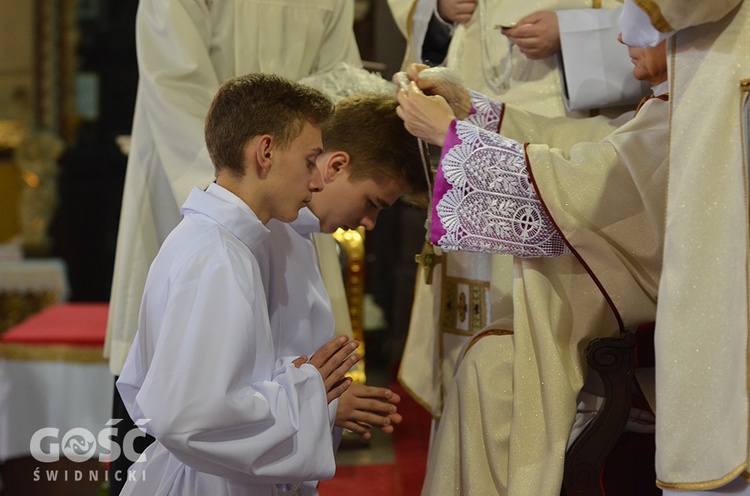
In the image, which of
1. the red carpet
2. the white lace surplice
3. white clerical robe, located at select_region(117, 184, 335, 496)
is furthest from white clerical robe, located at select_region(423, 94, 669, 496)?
the red carpet

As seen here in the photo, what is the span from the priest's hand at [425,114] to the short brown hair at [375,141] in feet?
0.31

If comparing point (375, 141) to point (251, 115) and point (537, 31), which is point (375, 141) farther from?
point (537, 31)

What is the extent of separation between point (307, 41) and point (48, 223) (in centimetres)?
391

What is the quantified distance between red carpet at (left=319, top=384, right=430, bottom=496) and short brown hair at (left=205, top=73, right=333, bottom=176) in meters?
1.96

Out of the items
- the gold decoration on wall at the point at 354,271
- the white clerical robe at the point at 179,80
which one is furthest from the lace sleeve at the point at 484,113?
the gold decoration on wall at the point at 354,271

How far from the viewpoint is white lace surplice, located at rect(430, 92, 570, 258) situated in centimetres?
253

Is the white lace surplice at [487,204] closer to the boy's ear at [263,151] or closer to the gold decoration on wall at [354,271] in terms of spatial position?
the boy's ear at [263,151]

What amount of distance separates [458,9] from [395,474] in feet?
6.28

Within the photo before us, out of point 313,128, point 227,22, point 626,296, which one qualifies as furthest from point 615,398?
point 227,22

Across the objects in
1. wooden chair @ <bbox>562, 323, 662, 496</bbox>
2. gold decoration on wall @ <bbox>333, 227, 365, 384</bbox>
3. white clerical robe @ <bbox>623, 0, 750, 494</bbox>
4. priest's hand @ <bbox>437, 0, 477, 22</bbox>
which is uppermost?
priest's hand @ <bbox>437, 0, 477, 22</bbox>

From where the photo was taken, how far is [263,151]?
2.20 metres

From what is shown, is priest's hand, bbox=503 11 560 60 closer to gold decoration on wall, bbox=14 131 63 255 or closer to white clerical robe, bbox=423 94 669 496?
white clerical robe, bbox=423 94 669 496

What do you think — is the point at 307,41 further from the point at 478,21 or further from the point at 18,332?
the point at 18,332

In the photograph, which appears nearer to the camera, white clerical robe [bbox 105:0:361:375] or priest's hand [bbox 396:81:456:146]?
priest's hand [bbox 396:81:456:146]
